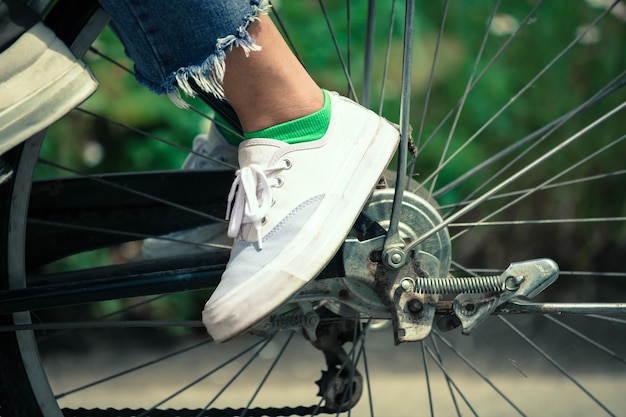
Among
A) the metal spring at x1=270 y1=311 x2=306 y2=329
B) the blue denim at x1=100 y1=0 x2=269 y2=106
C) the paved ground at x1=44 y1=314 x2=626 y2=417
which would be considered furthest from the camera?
the paved ground at x1=44 y1=314 x2=626 y2=417

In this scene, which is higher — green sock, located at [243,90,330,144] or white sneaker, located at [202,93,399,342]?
green sock, located at [243,90,330,144]

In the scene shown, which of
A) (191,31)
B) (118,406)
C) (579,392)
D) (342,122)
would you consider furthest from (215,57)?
(579,392)

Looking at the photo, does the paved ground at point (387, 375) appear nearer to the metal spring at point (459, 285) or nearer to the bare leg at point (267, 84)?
the metal spring at point (459, 285)

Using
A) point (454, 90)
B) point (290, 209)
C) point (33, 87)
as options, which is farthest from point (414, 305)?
point (454, 90)

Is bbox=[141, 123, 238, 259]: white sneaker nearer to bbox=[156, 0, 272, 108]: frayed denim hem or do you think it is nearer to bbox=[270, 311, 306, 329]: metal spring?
bbox=[270, 311, 306, 329]: metal spring

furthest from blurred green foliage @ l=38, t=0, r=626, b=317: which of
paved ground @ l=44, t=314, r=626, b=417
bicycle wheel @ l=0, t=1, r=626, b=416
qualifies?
paved ground @ l=44, t=314, r=626, b=417

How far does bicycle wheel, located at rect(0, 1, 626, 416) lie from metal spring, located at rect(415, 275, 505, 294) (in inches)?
7.6

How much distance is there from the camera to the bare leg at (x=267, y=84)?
113 centimetres

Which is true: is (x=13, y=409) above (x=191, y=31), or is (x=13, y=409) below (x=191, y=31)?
below

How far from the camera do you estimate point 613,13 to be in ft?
7.88

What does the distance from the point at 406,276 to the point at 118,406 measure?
0.97 m

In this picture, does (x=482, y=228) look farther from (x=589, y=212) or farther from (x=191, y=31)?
(x=191, y=31)

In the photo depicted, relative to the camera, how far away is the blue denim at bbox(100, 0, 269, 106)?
3.51ft

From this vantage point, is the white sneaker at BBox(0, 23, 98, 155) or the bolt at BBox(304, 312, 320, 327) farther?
the bolt at BBox(304, 312, 320, 327)
